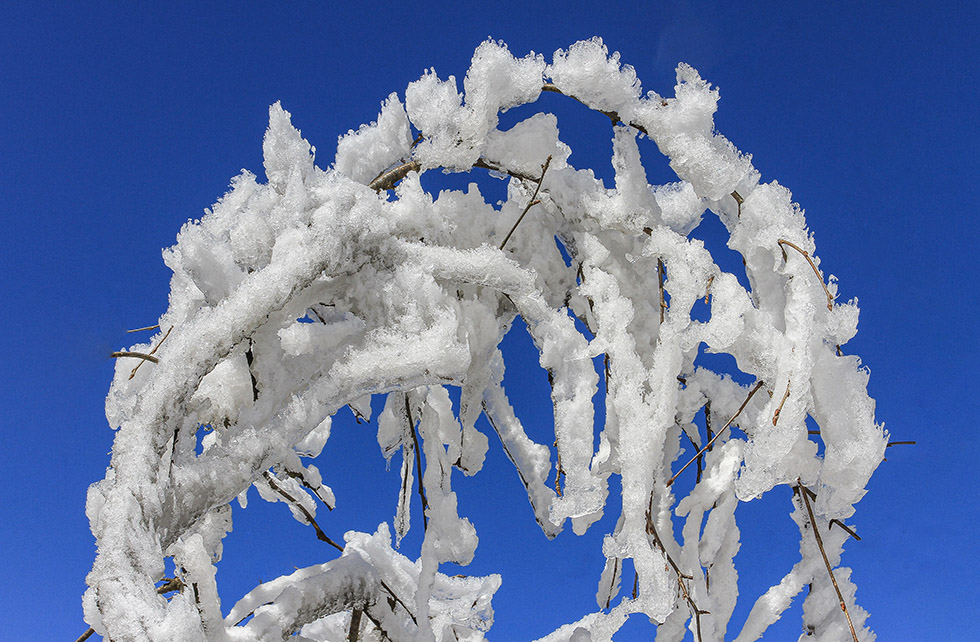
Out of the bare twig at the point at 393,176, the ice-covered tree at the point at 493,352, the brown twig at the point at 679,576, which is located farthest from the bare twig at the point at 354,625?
the bare twig at the point at 393,176

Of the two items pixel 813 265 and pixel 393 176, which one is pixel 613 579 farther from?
pixel 393 176

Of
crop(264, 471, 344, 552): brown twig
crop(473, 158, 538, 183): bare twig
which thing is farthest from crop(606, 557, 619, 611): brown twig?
crop(473, 158, 538, 183): bare twig

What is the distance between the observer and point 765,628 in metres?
0.81

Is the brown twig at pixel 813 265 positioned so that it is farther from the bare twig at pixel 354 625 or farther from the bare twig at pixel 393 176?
the bare twig at pixel 354 625

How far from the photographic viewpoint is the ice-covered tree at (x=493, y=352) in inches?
21.5

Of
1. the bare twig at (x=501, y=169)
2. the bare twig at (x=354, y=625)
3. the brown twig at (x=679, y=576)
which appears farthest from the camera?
the bare twig at (x=354, y=625)

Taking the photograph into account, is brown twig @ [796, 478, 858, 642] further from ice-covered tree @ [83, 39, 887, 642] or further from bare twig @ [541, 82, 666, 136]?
bare twig @ [541, 82, 666, 136]

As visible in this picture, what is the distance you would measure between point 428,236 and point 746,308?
351mm

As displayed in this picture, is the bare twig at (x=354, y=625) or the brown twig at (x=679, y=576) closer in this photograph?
the brown twig at (x=679, y=576)

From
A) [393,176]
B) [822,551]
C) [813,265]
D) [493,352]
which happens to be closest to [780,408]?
[813,265]

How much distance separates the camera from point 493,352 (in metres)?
0.85

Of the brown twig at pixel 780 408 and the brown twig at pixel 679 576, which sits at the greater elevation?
the brown twig at pixel 780 408

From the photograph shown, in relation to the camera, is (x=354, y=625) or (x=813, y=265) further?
(x=354, y=625)

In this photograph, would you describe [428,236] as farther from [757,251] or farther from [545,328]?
[757,251]
